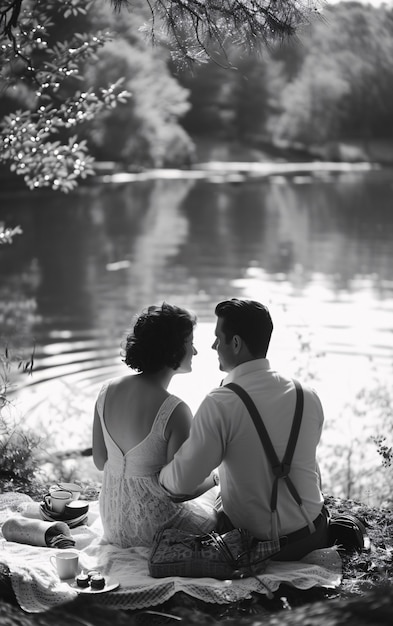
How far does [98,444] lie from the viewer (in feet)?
11.2

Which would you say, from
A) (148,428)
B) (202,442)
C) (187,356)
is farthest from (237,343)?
(148,428)

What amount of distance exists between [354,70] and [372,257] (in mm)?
40096

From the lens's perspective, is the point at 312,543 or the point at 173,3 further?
the point at 173,3

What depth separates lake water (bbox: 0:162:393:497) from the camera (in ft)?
30.0

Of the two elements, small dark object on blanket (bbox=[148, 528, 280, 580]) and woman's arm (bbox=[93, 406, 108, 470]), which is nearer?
small dark object on blanket (bbox=[148, 528, 280, 580])

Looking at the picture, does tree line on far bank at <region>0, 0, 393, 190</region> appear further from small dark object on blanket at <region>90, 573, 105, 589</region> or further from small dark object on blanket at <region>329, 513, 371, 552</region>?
small dark object on blanket at <region>90, 573, 105, 589</region>

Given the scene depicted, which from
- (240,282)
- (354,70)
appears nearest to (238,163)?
(354,70)

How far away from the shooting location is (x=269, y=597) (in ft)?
9.36

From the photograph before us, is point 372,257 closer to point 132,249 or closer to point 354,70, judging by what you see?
point 132,249

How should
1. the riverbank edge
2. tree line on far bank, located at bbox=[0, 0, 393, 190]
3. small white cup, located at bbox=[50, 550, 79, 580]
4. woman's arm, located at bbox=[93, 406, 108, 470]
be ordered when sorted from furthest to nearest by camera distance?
1. tree line on far bank, located at bbox=[0, 0, 393, 190]
2. woman's arm, located at bbox=[93, 406, 108, 470]
3. small white cup, located at bbox=[50, 550, 79, 580]
4. the riverbank edge

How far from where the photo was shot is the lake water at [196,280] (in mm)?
9133

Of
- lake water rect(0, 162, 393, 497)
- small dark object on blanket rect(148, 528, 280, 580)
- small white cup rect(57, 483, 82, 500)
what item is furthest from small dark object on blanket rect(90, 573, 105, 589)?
lake water rect(0, 162, 393, 497)

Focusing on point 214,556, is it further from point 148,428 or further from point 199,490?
point 148,428

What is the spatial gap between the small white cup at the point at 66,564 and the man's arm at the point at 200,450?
16.3 inches
